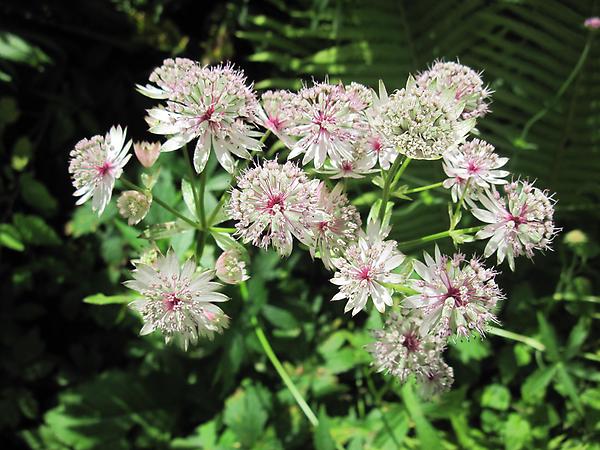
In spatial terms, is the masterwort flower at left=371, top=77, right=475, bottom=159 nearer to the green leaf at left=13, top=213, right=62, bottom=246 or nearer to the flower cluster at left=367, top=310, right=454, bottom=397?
the flower cluster at left=367, top=310, right=454, bottom=397

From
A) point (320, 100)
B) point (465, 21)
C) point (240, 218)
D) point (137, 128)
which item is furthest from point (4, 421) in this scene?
point (465, 21)

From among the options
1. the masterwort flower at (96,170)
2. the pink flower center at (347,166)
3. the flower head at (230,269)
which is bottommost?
the flower head at (230,269)

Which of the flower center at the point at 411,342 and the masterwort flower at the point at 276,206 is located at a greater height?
the masterwort flower at the point at 276,206

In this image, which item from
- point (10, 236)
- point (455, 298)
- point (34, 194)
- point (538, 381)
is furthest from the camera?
point (34, 194)

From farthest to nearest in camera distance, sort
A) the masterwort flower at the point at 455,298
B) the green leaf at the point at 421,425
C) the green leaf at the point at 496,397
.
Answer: the green leaf at the point at 496,397 → the green leaf at the point at 421,425 → the masterwort flower at the point at 455,298

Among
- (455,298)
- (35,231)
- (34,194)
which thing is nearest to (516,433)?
(455,298)

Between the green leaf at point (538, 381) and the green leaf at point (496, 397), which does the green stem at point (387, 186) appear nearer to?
the green leaf at point (538, 381)

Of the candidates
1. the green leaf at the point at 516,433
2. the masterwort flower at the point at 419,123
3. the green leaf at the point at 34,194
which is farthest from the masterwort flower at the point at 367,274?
the green leaf at the point at 34,194

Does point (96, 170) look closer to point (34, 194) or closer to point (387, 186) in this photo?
point (387, 186)

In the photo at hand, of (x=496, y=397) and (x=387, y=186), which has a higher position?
(x=387, y=186)
